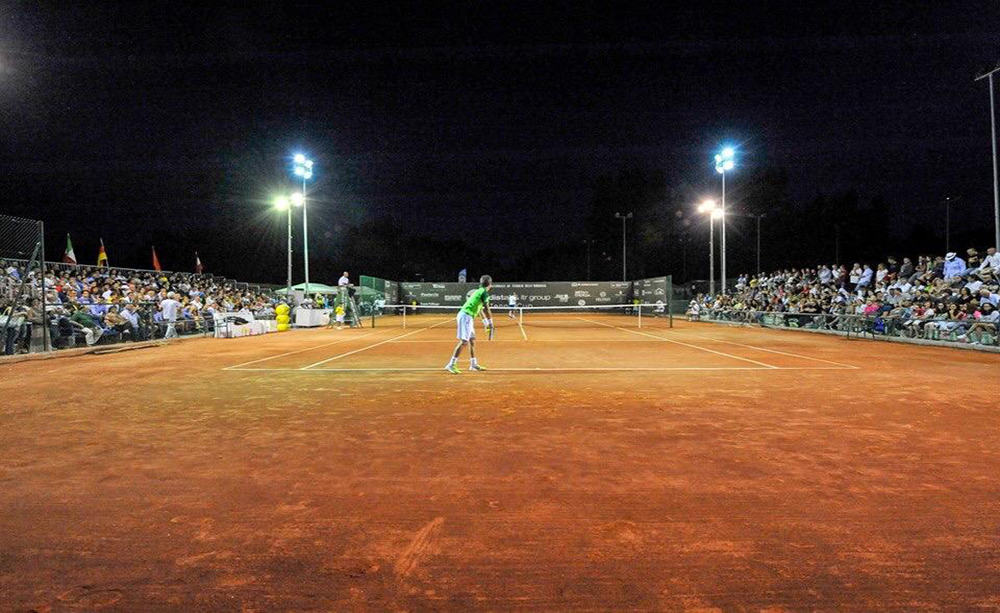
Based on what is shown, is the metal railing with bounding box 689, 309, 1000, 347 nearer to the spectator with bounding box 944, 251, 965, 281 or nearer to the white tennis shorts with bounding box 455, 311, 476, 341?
the spectator with bounding box 944, 251, 965, 281

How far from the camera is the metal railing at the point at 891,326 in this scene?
1587cm

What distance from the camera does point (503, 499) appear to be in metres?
4.27

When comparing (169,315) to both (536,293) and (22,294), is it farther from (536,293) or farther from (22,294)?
(536,293)

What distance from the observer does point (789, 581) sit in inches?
120

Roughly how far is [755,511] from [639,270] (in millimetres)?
73797

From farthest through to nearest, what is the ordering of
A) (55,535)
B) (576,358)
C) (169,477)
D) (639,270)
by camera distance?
(639,270) < (576,358) < (169,477) < (55,535)

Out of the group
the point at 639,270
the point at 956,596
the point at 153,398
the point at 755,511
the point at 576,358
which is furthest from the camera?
the point at 639,270

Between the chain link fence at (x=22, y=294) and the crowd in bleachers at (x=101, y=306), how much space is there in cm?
2

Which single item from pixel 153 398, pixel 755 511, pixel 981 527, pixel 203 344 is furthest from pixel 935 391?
pixel 203 344

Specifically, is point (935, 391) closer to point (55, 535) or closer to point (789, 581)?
point (789, 581)

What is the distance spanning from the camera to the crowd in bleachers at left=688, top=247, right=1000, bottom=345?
16634 mm

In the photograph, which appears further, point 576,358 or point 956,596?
point 576,358

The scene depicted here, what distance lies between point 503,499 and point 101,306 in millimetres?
19741

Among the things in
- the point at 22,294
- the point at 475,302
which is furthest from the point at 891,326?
the point at 22,294
